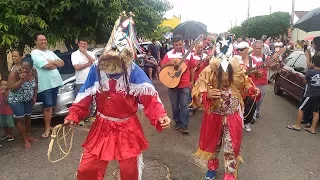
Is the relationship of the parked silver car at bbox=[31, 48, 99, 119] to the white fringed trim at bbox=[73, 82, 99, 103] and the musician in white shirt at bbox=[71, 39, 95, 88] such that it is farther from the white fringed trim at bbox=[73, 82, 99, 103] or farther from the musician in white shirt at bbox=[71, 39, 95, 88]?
the white fringed trim at bbox=[73, 82, 99, 103]

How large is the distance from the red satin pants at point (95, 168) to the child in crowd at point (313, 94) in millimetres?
4435

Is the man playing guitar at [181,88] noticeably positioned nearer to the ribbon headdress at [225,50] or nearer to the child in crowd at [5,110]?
the ribbon headdress at [225,50]

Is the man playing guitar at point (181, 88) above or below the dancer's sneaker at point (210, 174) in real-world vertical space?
above

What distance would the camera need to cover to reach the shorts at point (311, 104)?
20.5 ft

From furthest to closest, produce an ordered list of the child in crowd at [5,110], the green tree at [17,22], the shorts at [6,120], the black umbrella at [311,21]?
the black umbrella at [311,21] → the green tree at [17,22] → the shorts at [6,120] → the child in crowd at [5,110]

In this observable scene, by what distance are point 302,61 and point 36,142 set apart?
22.0 ft

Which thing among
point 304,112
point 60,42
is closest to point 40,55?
point 60,42

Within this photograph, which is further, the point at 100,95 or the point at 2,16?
the point at 2,16

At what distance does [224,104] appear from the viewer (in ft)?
12.6

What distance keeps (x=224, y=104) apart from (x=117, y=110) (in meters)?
1.37

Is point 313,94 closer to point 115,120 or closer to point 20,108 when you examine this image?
point 115,120

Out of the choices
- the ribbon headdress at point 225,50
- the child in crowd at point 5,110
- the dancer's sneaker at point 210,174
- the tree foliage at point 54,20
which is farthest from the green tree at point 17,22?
the dancer's sneaker at point 210,174

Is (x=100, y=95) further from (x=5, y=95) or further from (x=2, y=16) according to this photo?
(x=2, y=16)

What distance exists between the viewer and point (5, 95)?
17.5 ft
